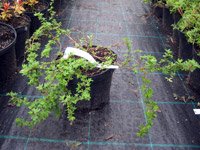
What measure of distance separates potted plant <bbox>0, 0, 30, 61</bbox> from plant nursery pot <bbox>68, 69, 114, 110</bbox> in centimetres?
139

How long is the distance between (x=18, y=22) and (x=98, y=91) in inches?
71.7

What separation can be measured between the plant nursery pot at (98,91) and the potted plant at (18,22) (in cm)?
139

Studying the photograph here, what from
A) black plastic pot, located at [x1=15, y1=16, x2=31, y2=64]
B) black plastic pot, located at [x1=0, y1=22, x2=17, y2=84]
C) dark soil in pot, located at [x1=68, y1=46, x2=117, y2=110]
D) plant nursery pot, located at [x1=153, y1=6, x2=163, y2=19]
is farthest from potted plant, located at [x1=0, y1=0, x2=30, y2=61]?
plant nursery pot, located at [x1=153, y1=6, x2=163, y2=19]

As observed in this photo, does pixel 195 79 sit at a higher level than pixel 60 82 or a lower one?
lower

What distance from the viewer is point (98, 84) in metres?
2.56

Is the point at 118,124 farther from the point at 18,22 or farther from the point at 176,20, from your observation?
the point at 176,20

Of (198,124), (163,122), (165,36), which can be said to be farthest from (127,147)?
(165,36)

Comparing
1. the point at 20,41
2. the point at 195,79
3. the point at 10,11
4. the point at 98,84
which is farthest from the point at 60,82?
the point at 10,11

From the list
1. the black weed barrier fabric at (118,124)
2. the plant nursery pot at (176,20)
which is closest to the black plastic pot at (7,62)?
the black weed barrier fabric at (118,124)

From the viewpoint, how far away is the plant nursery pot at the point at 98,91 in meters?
2.50

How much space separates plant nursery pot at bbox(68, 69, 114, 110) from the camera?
250 cm

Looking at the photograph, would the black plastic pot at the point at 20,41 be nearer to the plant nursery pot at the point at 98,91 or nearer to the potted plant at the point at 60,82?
the potted plant at the point at 60,82

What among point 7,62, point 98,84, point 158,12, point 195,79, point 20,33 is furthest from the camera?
point 158,12

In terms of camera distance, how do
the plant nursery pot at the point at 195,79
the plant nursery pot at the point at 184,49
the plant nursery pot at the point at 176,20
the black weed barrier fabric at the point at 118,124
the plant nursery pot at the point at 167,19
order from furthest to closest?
the plant nursery pot at the point at 167,19, the plant nursery pot at the point at 176,20, the plant nursery pot at the point at 184,49, the plant nursery pot at the point at 195,79, the black weed barrier fabric at the point at 118,124
